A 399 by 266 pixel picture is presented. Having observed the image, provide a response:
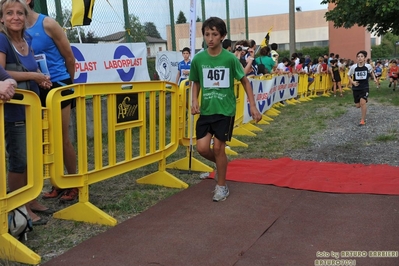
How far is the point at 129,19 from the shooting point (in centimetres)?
1009

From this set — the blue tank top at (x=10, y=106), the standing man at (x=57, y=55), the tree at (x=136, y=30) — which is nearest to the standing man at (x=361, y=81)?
the tree at (x=136, y=30)

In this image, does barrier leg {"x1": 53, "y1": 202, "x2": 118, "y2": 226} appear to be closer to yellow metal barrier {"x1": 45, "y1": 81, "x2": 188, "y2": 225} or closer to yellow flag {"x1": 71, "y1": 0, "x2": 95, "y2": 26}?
yellow metal barrier {"x1": 45, "y1": 81, "x2": 188, "y2": 225}

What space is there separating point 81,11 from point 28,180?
17.6 feet

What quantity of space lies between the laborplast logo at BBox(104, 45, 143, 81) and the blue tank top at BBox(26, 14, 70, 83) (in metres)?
4.63

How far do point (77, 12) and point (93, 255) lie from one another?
5.91 m

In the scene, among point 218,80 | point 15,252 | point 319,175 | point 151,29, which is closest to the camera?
point 15,252

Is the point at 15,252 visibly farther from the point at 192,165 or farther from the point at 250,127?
the point at 250,127

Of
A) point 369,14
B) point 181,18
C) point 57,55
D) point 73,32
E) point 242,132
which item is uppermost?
point 369,14

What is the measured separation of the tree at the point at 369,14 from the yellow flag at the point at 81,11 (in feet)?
43.7

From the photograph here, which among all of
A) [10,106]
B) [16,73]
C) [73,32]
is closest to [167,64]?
[73,32]

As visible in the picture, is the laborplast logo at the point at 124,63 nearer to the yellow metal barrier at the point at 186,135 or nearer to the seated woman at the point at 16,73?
the yellow metal barrier at the point at 186,135

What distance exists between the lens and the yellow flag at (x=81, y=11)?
328 inches

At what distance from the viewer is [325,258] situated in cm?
342

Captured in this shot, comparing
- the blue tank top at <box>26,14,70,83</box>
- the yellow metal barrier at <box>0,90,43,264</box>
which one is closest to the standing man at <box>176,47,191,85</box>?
the blue tank top at <box>26,14,70,83</box>
